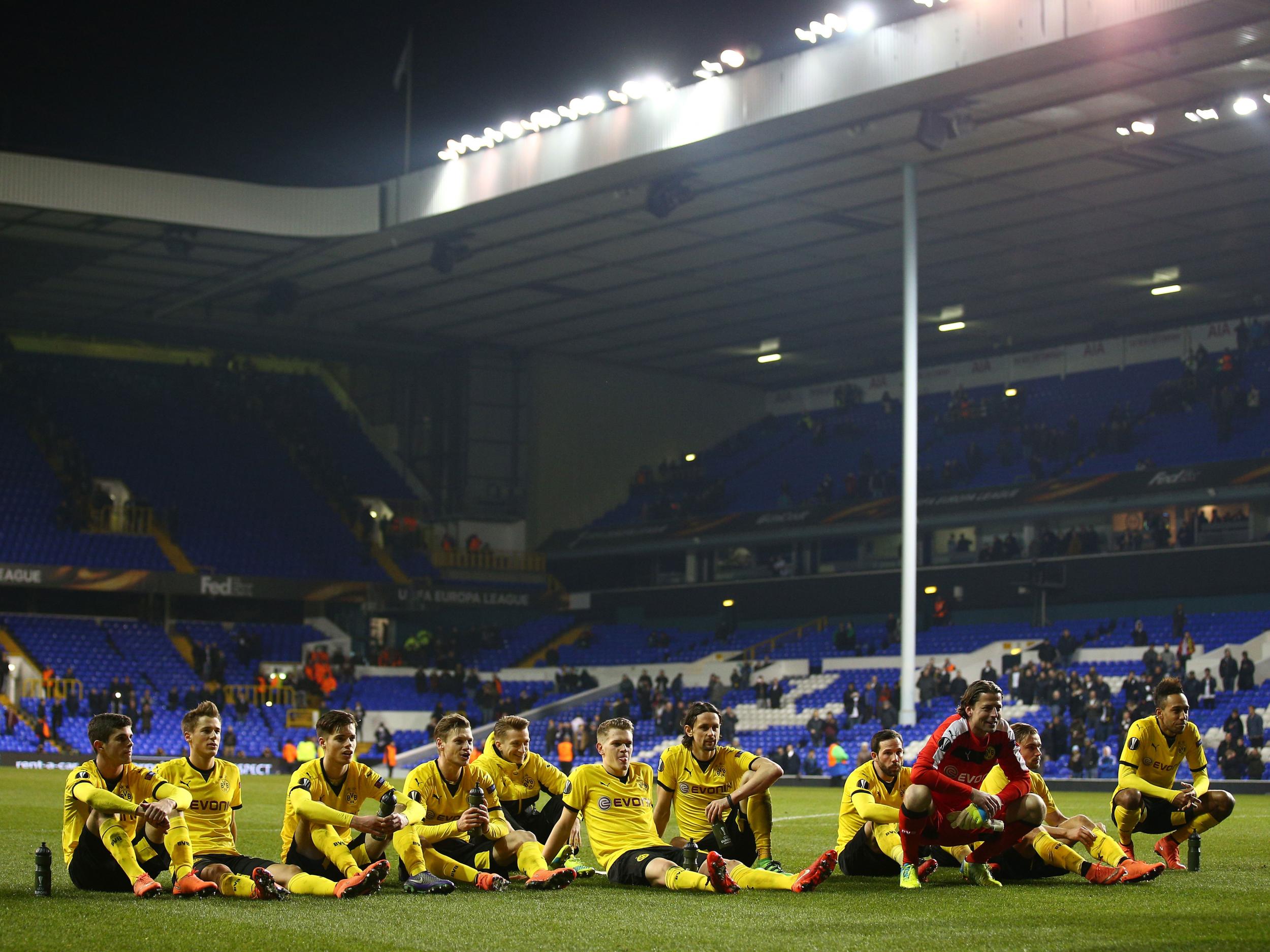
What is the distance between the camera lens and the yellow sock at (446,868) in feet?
36.4

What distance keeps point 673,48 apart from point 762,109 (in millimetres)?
2893

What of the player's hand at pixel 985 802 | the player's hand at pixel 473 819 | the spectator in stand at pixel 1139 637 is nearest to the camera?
the player's hand at pixel 985 802

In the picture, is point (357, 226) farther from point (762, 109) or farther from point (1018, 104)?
point (1018, 104)

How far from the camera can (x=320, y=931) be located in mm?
8594

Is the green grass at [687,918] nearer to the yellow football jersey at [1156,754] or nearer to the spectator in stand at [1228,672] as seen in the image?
the yellow football jersey at [1156,754]

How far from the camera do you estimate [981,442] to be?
1889 inches

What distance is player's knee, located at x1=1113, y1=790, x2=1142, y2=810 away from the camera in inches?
457

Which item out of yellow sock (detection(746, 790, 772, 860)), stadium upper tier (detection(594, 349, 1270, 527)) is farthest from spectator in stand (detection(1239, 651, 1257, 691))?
yellow sock (detection(746, 790, 772, 860))

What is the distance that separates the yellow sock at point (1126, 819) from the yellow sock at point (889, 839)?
1.59 m

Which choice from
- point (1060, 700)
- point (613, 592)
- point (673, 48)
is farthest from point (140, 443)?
point (1060, 700)

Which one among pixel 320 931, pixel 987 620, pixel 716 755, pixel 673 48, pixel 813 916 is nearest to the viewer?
pixel 320 931

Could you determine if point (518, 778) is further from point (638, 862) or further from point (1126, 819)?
point (1126, 819)

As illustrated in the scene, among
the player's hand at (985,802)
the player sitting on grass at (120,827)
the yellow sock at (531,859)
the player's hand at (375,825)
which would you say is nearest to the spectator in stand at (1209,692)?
the yellow sock at (531,859)

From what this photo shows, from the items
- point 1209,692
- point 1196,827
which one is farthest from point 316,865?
point 1209,692
